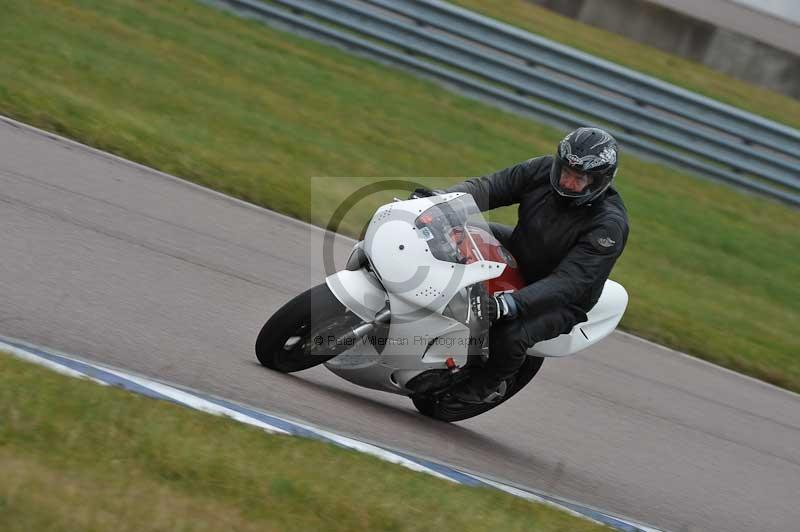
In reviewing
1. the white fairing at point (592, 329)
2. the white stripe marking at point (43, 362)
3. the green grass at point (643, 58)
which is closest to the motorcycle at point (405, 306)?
the white fairing at point (592, 329)

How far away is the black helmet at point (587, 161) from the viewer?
216 inches

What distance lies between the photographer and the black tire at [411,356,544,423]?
637 centimetres

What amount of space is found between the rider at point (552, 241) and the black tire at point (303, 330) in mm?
718

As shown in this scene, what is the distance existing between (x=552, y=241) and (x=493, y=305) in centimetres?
59

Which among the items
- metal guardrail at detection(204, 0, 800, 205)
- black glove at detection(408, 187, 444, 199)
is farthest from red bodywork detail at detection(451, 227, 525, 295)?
metal guardrail at detection(204, 0, 800, 205)

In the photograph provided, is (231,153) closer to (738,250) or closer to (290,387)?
(290,387)

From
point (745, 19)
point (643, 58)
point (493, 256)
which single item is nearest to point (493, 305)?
point (493, 256)

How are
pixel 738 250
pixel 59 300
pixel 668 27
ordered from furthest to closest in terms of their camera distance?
pixel 668 27 < pixel 738 250 < pixel 59 300

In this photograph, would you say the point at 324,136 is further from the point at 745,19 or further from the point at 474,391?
the point at 745,19

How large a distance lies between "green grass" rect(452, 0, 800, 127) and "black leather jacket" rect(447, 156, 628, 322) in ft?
46.2

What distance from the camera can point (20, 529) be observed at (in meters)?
3.39

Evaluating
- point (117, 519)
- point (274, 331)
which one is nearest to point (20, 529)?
point (117, 519)

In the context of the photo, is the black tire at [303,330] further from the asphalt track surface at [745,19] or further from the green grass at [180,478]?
the asphalt track surface at [745,19]

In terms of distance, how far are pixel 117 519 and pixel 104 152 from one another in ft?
19.6
